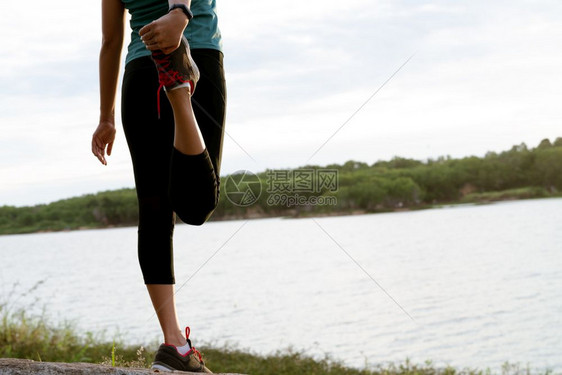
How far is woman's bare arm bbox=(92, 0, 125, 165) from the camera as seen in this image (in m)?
2.03

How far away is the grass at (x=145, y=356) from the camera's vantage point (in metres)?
6.39

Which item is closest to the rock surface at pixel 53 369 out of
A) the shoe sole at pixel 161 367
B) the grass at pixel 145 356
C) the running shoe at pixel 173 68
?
the shoe sole at pixel 161 367

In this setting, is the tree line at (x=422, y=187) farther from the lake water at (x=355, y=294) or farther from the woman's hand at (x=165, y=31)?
the woman's hand at (x=165, y=31)

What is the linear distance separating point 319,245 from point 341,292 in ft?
68.4

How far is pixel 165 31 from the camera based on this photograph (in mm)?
1442

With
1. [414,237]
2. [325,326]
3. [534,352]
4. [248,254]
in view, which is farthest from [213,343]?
[414,237]

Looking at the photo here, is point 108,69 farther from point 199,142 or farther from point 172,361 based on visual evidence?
point 172,361

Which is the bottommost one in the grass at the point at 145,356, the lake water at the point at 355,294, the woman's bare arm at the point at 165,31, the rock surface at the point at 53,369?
the lake water at the point at 355,294

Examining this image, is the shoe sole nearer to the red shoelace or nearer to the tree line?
the red shoelace

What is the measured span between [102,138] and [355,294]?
1860cm

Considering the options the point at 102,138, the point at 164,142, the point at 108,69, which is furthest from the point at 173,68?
the point at 102,138

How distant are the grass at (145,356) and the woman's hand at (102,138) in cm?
440

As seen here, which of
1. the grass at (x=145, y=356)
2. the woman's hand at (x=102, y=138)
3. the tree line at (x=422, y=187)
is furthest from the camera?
the tree line at (x=422, y=187)

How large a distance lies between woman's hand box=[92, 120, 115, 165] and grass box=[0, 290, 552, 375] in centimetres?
440
